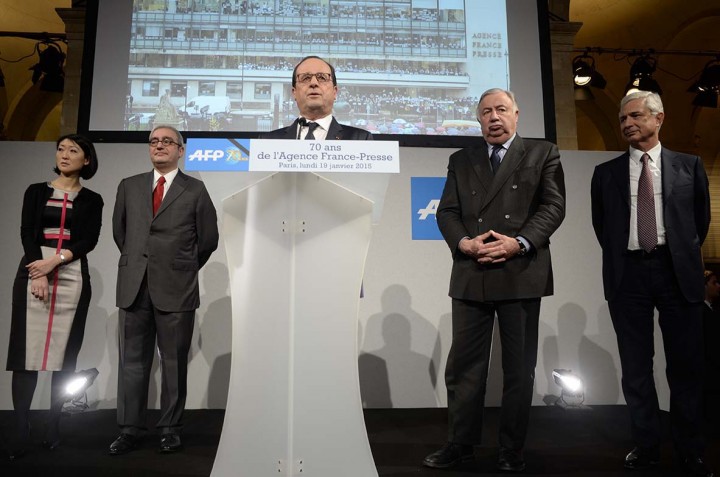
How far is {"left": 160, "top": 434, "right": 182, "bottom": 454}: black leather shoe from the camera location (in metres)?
2.74

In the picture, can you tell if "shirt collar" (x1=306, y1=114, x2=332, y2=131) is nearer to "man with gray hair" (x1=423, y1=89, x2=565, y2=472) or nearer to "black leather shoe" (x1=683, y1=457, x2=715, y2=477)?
"man with gray hair" (x1=423, y1=89, x2=565, y2=472)

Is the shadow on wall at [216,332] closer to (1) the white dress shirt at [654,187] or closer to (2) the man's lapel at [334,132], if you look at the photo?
(2) the man's lapel at [334,132]

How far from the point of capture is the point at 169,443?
9.08 ft

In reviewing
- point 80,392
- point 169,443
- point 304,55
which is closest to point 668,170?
point 169,443

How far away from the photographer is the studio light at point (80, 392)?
3.75 meters

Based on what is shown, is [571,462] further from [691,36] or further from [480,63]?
[691,36]

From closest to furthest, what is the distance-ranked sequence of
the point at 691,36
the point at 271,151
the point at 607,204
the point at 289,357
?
the point at 271,151 → the point at 289,357 → the point at 607,204 → the point at 691,36

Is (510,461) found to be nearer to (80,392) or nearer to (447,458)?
(447,458)

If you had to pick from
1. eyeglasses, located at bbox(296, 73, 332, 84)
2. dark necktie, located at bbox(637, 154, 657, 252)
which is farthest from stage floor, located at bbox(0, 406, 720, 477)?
eyeglasses, located at bbox(296, 73, 332, 84)

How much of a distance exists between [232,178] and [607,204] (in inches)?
76.1

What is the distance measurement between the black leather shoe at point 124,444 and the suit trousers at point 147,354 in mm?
49

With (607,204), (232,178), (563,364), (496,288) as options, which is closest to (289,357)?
(232,178)

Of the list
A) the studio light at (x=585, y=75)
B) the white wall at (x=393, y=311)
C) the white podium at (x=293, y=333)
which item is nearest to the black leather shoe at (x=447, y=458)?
the white podium at (x=293, y=333)

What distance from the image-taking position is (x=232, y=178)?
1679 millimetres
